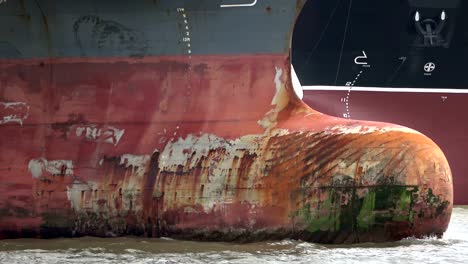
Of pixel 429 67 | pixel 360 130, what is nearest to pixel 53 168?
pixel 360 130

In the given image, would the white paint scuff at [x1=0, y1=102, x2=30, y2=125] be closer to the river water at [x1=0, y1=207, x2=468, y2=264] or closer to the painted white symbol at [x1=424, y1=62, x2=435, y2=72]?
the river water at [x1=0, y1=207, x2=468, y2=264]

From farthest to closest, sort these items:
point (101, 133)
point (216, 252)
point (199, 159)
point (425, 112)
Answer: point (425, 112)
point (101, 133)
point (199, 159)
point (216, 252)

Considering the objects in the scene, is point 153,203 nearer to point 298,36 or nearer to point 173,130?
point 173,130

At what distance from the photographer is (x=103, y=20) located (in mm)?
8656

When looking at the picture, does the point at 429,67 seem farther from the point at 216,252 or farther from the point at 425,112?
the point at 216,252

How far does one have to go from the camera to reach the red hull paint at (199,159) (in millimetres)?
8266

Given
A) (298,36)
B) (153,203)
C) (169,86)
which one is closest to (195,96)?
(169,86)

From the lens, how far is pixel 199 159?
8.45m

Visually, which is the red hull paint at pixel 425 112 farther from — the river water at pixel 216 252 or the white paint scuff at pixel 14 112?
the white paint scuff at pixel 14 112

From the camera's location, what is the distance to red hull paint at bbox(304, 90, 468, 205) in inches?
517

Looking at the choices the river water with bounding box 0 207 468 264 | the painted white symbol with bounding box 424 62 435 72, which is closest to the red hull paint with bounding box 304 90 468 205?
the painted white symbol with bounding box 424 62 435 72

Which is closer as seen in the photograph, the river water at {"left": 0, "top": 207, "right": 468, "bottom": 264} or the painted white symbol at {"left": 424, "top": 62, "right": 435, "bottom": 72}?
the river water at {"left": 0, "top": 207, "right": 468, "bottom": 264}

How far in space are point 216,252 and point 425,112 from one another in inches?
241

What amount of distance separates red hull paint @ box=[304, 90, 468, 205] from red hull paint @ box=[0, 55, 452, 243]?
447cm
